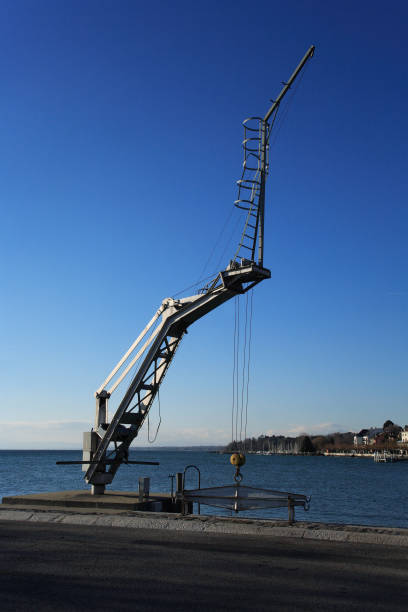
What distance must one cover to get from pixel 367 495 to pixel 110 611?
67.4 meters

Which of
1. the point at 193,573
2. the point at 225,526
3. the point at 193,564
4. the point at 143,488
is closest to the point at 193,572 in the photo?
the point at 193,573

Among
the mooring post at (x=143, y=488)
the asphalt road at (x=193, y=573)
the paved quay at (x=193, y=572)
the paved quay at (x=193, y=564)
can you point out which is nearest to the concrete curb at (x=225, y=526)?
the paved quay at (x=193, y=564)

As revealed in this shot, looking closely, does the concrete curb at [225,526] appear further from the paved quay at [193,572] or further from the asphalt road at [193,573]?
the asphalt road at [193,573]

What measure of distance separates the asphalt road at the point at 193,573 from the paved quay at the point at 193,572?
1cm

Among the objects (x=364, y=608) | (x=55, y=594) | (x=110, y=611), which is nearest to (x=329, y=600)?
(x=364, y=608)

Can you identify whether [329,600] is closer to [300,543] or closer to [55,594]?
[55,594]

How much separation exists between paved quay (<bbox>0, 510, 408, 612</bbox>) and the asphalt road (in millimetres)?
15

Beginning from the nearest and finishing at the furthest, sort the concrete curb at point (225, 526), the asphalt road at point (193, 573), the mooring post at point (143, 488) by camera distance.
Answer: the asphalt road at point (193, 573) → the concrete curb at point (225, 526) → the mooring post at point (143, 488)

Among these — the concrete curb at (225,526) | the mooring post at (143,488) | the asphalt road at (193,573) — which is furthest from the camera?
the mooring post at (143,488)

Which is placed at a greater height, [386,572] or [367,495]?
[386,572]

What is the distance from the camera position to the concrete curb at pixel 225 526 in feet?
44.8

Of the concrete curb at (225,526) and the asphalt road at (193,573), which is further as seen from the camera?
the concrete curb at (225,526)

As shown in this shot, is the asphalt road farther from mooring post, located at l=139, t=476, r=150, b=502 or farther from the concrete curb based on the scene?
mooring post, located at l=139, t=476, r=150, b=502

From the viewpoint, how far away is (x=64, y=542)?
41.5 feet
